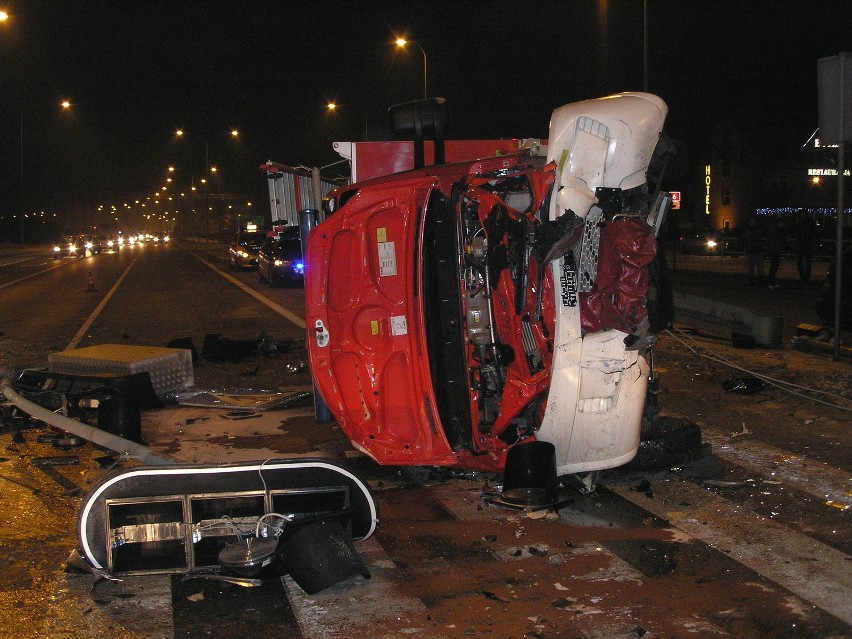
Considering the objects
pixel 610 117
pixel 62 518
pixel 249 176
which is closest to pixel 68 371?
pixel 62 518

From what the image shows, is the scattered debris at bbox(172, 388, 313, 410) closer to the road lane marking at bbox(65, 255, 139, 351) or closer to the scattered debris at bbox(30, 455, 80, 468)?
the scattered debris at bbox(30, 455, 80, 468)

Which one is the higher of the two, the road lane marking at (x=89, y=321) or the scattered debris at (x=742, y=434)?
the road lane marking at (x=89, y=321)

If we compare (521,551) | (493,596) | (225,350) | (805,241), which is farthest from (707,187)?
(493,596)

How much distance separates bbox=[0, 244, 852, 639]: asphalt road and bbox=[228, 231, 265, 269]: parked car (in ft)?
84.0

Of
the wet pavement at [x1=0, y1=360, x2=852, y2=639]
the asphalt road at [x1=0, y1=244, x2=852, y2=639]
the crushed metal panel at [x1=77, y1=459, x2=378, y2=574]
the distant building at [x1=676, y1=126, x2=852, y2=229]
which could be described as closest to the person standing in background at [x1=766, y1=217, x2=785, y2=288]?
the asphalt road at [x1=0, y1=244, x2=852, y2=639]

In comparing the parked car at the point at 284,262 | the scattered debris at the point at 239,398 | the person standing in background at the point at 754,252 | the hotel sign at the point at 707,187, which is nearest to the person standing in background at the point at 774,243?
the person standing in background at the point at 754,252

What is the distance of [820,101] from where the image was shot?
10.3 meters

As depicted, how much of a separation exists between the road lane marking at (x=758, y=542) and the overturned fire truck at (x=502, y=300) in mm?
470

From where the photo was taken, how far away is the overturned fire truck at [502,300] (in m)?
5.16

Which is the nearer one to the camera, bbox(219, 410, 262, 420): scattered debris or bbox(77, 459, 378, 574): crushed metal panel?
bbox(77, 459, 378, 574): crushed metal panel

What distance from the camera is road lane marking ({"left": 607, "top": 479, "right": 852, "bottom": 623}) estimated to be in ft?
13.6

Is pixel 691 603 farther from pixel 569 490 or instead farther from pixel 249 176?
pixel 249 176

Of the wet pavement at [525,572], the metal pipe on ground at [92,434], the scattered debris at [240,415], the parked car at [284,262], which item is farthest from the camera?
the parked car at [284,262]

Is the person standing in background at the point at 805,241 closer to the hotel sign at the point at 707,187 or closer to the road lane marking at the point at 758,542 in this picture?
the road lane marking at the point at 758,542
